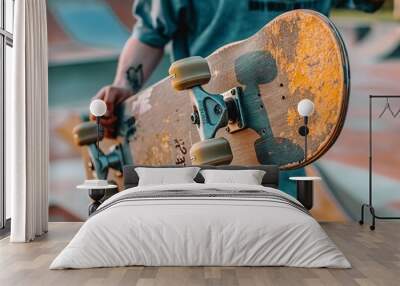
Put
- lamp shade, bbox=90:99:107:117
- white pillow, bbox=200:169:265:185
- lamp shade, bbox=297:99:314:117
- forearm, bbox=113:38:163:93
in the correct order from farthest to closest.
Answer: forearm, bbox=113:38:163:93 → lamp shade, bbox=90:99:107:117 → lamp shade, bbox=297:99:314:117 → white pillow, bbox=200:169:265:185

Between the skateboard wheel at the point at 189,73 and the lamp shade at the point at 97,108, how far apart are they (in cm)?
93

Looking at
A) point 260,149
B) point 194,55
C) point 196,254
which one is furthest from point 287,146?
point 196,254

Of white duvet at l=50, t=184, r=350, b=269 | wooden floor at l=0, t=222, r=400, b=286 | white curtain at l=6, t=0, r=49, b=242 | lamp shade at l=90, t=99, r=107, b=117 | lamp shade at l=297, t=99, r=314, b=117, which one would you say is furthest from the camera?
lamp shade at l=90, t=99, r=107, b=117

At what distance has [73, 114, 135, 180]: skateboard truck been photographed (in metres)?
7.52

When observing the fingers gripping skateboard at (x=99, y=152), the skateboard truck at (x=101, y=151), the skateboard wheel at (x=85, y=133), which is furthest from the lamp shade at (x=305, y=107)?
the skateboard wheel at (x=85, y=133)

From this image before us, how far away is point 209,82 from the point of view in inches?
288

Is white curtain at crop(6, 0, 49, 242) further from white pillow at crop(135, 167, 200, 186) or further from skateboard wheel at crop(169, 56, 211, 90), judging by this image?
skateboard wheel at crop(169, 56, 211, 90)

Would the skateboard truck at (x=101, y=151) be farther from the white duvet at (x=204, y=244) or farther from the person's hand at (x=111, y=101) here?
the white duvet at (x=204, y=244)

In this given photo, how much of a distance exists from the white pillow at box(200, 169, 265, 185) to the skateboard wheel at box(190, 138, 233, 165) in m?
0.69

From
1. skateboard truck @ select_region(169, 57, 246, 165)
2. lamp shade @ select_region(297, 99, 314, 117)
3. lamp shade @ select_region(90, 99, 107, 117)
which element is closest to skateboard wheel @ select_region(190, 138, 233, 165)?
skateboard truck @ select_region(169, 57, 246, 165)

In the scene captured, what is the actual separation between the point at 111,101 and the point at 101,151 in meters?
0.64

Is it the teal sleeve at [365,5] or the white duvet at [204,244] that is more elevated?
the teal sleeve at [365,5]

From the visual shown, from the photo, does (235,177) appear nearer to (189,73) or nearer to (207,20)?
(189,73)

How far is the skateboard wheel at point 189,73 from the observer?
289 inches
